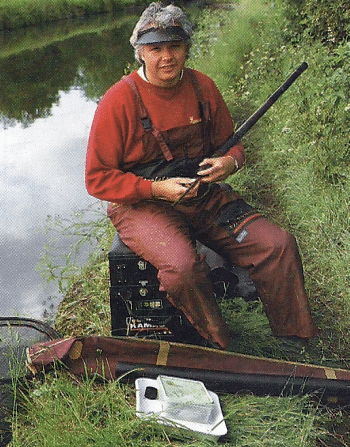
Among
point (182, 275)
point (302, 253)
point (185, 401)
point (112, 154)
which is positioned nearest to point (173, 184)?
point (112, 154)

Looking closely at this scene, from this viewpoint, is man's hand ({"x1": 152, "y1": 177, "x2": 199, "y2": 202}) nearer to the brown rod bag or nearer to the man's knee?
the man's knee

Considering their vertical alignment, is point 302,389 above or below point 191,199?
below

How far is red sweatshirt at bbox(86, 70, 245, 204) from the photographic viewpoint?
122 inches

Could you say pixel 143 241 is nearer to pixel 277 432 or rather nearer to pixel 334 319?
pixel 277 432

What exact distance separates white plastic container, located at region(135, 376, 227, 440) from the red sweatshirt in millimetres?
937

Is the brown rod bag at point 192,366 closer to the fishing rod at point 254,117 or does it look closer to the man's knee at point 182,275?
the man's knee at point 182,275

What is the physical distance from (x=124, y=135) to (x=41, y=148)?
21.6 ft

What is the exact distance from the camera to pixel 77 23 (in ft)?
87.9

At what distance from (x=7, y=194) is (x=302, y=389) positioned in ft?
18.3

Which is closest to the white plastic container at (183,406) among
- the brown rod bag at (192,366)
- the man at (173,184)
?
the brown rod bag at (192,366)

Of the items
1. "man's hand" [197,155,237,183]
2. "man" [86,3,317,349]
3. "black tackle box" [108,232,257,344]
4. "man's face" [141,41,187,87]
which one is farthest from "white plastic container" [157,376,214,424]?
"man's face" [141,41,187,87]

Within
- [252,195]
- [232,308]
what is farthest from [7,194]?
[232,308]

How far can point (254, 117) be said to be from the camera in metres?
3.22

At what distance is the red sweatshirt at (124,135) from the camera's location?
10.1 feet
